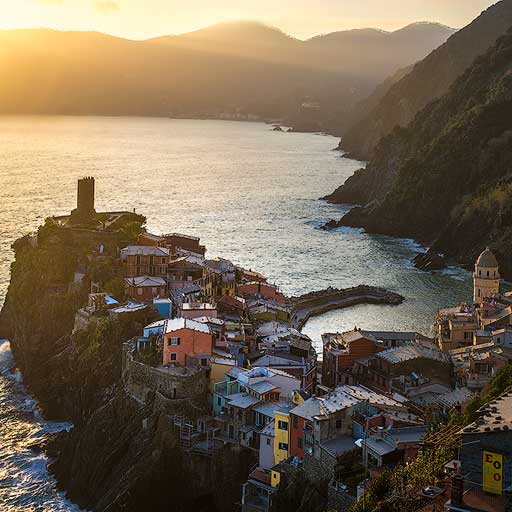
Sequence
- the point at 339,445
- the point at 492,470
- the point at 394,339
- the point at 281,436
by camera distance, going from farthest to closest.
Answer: the point at 394,339, the point at 281,436, the point at 339,445, the point at 492,470

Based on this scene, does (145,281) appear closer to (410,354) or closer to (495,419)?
(410,354)

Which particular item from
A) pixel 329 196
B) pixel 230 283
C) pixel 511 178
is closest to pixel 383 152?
pixel 329 196

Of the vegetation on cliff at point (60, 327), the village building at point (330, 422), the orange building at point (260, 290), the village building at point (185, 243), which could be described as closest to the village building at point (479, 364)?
the village building at point (330, 422)

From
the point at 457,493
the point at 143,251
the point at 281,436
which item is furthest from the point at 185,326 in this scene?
the point at 457,493

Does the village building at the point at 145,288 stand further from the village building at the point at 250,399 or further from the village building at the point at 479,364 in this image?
the village building at the point at 479,364

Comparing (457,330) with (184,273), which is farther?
(184,273)

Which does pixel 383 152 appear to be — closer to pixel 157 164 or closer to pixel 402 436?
pixel 157 164
